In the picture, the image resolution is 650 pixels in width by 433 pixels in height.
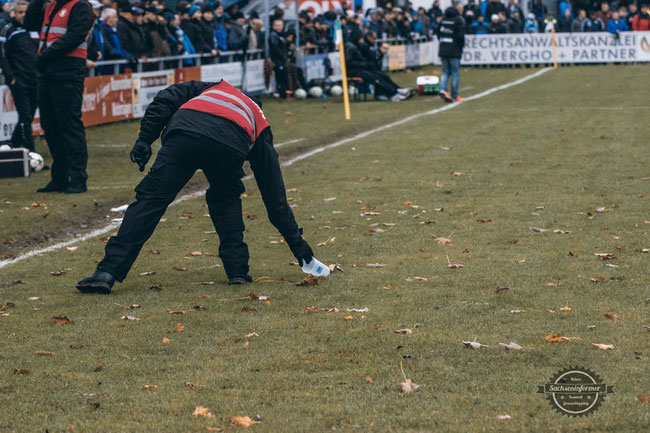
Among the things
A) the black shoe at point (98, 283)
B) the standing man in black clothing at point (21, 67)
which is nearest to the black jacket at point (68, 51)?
the standing man in black clothing at point (21, 67)

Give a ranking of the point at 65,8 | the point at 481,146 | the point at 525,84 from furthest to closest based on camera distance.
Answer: the point at 525,84
the point at 481,146
the point at 65,8

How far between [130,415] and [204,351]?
1050 millimetres

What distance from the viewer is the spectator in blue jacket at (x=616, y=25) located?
3912cm

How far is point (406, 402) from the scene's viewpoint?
16.1ft

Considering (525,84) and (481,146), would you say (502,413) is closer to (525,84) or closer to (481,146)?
(481,146)

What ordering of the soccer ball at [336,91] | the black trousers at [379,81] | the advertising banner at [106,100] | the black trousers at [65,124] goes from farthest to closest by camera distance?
the soccer ball at [336,91], the black trousers at [379,81], the advertising banner at [106,100], the black trousers at [65,124]

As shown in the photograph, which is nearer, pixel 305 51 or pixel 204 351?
→ pixel 204 351

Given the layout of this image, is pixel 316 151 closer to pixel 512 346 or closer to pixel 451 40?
pixel 451 40

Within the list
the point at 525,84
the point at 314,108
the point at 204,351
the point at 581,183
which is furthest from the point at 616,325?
the point at 525,84

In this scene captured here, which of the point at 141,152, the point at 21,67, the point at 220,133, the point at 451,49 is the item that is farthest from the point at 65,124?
the point at 451,49

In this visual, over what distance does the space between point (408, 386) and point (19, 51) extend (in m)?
11.3

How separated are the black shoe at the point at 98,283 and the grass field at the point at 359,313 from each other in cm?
11

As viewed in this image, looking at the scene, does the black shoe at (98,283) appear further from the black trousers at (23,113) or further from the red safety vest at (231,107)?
the black trousers at (23,113)

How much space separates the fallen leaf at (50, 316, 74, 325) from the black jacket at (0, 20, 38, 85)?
8.96 meters
